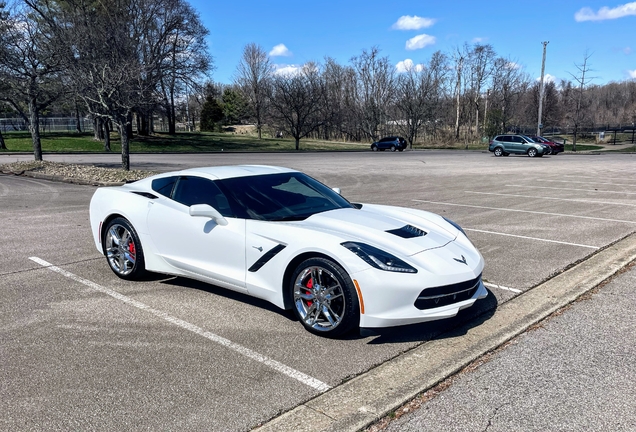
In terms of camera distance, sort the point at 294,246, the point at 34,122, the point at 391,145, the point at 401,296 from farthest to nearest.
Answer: the point at 391,145 → the point at 34,122 → the point at 294,246 → the point at 401,296

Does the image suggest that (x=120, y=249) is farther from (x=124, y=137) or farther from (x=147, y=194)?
(x=124, y=137)

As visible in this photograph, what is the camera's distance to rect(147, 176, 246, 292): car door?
453 centimetres

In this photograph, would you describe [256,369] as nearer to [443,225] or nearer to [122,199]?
[443,225]

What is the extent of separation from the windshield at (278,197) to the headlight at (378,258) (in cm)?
82

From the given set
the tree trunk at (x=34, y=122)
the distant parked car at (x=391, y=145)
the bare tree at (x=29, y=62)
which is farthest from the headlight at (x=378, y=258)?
the distant parked car at (x=391, y=145)

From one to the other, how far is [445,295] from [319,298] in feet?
3.29

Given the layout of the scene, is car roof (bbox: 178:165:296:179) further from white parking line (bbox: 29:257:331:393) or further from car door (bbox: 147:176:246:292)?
white parking line (bbox: 29:257:331:393)

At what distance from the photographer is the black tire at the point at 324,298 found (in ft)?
12.7

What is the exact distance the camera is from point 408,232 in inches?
177

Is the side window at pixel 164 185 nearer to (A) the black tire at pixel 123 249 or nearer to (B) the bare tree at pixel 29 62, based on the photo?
(A) the black tire at pixel 123 249

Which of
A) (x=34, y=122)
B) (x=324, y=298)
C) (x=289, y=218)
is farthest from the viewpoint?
(x=34, y=122)

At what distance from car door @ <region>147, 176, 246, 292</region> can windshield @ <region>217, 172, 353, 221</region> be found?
143mm

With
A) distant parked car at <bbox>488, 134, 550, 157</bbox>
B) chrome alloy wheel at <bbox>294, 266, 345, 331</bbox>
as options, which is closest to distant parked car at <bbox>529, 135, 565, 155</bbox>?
distant parked car at <bbox>488, 134, 550, 157</bbox>

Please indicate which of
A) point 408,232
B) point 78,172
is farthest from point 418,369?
point 78,172
